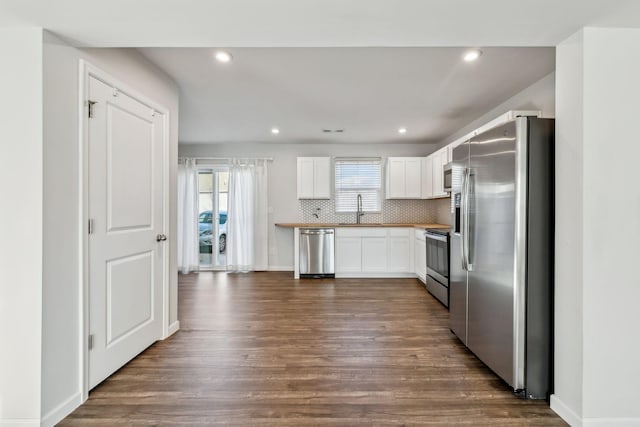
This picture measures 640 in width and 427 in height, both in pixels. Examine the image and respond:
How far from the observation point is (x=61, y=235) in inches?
71.9

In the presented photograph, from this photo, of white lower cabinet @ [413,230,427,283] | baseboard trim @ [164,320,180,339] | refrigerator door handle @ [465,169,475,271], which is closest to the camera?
refrigerator door handle @ [465,169,475,271]

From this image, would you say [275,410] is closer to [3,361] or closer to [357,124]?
[3,361]

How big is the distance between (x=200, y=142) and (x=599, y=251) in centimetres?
618

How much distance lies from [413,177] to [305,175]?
202cm

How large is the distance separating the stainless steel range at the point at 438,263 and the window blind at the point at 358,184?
1806 millimetres

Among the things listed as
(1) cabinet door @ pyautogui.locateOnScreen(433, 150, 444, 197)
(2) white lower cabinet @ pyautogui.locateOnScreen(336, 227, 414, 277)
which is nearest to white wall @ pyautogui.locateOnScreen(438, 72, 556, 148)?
(1) cabinet door @ pyautogui.locateOnScreen(433, 150, 444, 197)

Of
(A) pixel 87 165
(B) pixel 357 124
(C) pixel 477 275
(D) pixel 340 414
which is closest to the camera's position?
(D) pixel 340 414

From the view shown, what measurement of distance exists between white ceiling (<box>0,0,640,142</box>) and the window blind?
111cm

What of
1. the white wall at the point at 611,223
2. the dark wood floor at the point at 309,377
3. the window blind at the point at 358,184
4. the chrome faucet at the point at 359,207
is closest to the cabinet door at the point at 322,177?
the window blind at the point at 358,184

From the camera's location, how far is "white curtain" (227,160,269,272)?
6242 millimetres

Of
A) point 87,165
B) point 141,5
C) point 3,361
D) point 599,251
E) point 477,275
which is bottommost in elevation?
point 3,361

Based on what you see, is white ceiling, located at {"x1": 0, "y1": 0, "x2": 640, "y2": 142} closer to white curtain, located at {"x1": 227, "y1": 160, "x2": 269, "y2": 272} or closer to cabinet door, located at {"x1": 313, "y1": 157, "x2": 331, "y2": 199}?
cabinet door, located at {"x1": 313, "y1": 157, "x2": 331, "y2": 199}

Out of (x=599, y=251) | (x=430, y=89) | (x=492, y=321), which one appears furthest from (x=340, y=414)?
(x=430, y=89)

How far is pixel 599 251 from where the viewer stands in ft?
5.72
